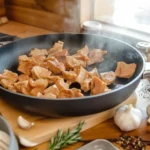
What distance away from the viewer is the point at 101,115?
0.97 metres

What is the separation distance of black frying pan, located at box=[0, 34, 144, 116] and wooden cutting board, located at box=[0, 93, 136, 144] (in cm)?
5

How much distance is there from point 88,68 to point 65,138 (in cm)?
43

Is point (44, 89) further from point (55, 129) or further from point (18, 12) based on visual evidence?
point (18, 12)

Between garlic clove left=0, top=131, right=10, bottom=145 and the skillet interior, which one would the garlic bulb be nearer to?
the skillet interior

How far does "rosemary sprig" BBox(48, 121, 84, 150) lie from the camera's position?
2.81 ft

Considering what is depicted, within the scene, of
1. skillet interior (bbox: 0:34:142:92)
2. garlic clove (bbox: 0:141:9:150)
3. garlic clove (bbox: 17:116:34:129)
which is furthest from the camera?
skillet interior (bbox: 0:34:142:92)

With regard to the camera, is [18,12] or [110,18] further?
[18,12]

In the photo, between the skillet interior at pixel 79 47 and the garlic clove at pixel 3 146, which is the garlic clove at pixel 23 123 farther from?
the skillet interior at pixel 79 47

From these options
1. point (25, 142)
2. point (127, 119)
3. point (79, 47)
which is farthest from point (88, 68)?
point (25, 142)

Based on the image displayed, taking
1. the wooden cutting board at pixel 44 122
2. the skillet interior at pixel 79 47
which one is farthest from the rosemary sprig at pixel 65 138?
the skillet interior at pixel 79 47

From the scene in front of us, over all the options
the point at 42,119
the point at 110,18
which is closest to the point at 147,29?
the point at 110,18

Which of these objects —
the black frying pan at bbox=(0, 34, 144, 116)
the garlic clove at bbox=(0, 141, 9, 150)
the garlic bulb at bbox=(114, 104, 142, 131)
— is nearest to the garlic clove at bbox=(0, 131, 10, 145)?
the garlic clove at bbox=(0, 141, 9, 150)

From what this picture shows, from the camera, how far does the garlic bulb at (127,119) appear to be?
0.92 meters

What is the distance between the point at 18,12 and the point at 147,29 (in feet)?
2.76
